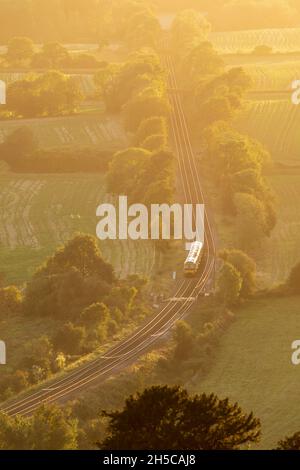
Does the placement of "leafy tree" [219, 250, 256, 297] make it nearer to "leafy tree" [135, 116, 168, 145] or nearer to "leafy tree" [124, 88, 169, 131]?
"leafy tree" [135, 116, 168, 145]

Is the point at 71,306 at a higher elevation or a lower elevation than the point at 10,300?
lower

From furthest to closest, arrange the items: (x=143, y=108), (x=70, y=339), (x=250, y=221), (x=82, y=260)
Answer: (x=143, y=108)
(x=250, y=221)
(x=82, y=260)
(x=70, y=339)

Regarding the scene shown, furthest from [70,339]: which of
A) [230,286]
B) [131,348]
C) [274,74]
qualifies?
[274,74]

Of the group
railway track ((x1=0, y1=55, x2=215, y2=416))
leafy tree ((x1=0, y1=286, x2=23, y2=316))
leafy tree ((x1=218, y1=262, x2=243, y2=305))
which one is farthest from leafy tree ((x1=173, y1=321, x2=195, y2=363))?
leafy tree ((x1=0, y1=286, x2=23, y2=316))

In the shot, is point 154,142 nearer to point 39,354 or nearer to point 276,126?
point 276,126

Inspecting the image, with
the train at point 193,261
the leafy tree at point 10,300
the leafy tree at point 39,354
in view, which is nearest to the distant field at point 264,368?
the train at point 193,261
